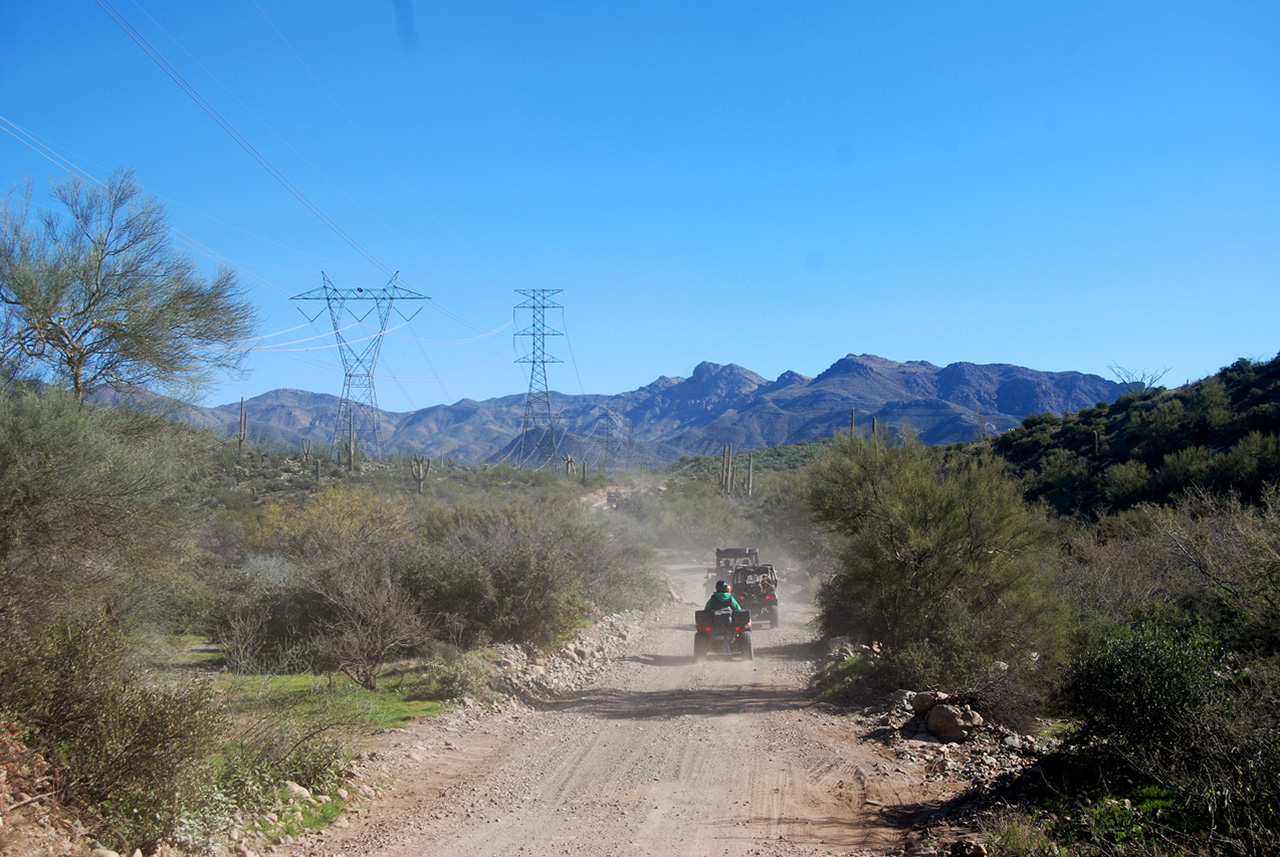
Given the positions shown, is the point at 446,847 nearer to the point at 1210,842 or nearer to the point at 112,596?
the point at 1210,842

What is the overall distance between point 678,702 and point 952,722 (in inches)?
188

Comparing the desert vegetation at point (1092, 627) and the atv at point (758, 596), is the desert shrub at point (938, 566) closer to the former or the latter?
the desert vegetation at point (1092, 627)

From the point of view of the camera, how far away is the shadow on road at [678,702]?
41.2ft

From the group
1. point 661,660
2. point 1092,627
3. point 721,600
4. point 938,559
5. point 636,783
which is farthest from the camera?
point 661,660

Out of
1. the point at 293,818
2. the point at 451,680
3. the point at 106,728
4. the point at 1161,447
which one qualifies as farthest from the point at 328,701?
the point at 1161,447

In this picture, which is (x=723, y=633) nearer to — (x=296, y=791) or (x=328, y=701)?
(x=328, y=701)

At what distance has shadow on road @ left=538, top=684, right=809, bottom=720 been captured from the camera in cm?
1255

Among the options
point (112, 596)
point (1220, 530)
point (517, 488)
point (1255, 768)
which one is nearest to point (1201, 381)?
point (1220, 530)

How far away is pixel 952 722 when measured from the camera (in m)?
10.0

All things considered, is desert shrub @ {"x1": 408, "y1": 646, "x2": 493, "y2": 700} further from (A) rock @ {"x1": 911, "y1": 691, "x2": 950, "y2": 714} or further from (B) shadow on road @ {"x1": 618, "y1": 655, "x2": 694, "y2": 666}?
(A) rock @ {"x1": 911, "y1": 691, "x2": 950, "y2": 714}

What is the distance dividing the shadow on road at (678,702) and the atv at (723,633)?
201cm

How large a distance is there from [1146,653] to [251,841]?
7.86m

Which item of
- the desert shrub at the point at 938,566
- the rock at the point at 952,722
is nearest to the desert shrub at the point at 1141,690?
the rock at the point at 952,722

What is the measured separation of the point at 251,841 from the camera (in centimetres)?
656
